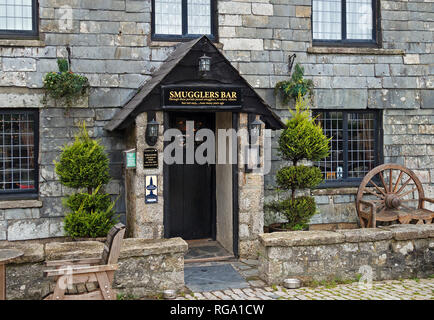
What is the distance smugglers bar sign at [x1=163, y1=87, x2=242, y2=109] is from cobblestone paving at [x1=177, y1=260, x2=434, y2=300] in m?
2.63

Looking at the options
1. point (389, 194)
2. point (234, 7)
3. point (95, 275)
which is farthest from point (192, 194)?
point (95, 275)

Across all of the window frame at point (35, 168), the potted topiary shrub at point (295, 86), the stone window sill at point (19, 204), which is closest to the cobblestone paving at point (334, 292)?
the stone window sill at point (19, 204)

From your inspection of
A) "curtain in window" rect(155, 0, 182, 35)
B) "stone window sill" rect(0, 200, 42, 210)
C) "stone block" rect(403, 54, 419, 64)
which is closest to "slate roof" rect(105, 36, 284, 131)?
"curtain in window" rect(155, 0, 182, 35)

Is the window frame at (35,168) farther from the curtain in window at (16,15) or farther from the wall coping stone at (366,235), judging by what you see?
the wall coping stone at (366,235)

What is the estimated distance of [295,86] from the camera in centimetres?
913

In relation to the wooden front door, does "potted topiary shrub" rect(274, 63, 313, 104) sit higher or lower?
higher

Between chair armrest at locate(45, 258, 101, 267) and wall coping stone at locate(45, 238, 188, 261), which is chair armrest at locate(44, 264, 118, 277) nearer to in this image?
chair armrest at locate(45, 258, 101, 267)

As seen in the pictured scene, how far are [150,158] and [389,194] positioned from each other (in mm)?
4404

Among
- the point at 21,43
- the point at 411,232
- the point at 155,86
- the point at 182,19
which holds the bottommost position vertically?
the point at 411,232

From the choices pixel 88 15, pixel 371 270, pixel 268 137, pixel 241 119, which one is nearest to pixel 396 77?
pixel 268 137

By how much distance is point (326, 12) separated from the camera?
9875 millimetres

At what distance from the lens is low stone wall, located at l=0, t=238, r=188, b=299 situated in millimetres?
5855

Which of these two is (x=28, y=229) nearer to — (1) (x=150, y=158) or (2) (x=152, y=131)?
(1) (x=150, y=158)

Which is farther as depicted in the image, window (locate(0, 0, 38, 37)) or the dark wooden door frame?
window (locate(0, 0, 38, 37))
